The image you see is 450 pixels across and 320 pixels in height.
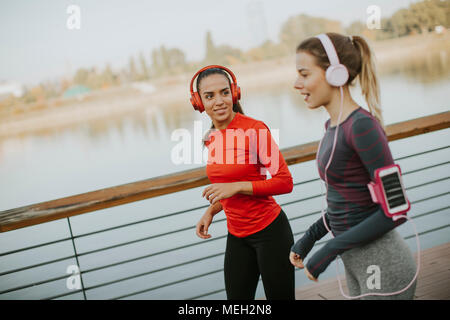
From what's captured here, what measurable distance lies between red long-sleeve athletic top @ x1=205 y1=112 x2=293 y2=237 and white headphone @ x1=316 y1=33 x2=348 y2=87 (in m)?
0.42

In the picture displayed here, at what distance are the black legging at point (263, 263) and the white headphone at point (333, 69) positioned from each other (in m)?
0.63

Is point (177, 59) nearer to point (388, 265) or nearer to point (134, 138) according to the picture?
point (134, 138)

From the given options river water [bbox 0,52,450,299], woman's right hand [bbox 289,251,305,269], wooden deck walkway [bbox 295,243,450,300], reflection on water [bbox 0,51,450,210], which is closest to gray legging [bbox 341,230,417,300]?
woman's right hand [bbox 289,251,305,269]

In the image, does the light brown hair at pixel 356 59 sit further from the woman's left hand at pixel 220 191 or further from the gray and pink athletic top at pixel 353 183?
the woman's left hand at pixel 220 191

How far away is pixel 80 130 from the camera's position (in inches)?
377

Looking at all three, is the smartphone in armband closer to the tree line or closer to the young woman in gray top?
the young woman in gray top

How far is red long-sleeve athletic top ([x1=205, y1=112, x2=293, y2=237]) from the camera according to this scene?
126cm

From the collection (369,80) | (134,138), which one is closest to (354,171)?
(369,80)

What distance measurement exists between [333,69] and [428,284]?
1549 mm

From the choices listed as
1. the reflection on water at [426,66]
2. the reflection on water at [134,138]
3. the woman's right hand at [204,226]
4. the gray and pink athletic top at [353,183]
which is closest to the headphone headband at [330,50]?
the gray and pink athletic top at [353,183]

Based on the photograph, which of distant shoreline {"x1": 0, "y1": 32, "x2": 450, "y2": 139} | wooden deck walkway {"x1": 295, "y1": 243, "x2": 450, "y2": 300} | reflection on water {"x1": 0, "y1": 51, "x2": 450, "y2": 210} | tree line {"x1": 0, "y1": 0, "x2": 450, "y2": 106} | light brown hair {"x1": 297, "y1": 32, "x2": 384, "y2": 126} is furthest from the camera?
reflection on water {"x1": 0, "y1": 51, "x2": 450, "y2": 210}

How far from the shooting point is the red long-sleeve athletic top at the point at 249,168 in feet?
4.12

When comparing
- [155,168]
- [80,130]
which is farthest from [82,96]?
[155,168]

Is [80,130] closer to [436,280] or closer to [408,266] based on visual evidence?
[436,280]
